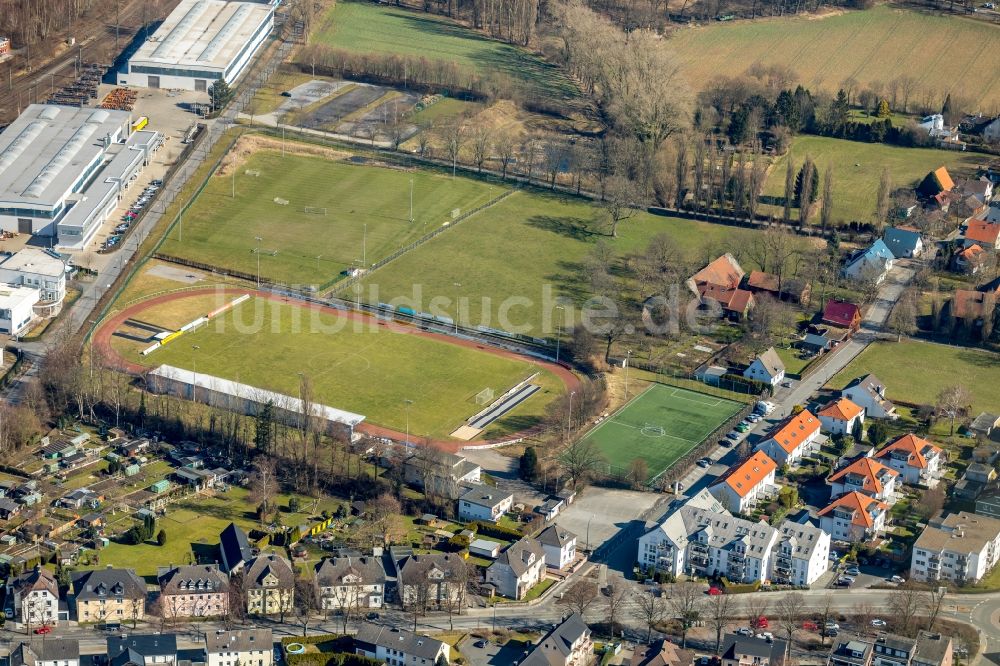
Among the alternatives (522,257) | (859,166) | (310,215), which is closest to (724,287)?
(522,257)

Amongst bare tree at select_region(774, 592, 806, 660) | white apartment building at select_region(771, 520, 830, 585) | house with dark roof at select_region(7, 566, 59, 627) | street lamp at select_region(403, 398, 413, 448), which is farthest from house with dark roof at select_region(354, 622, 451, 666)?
street lamp at select_region(403, 398, 413, 448)

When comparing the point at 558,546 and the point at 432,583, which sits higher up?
the point at 558,546

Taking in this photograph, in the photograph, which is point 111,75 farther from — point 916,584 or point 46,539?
point 916,584

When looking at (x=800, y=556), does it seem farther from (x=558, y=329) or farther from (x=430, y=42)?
(x=430, y=42)

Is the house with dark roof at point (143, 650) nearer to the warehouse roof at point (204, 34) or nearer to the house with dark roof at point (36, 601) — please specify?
the house with dark roof at point (36, 601)

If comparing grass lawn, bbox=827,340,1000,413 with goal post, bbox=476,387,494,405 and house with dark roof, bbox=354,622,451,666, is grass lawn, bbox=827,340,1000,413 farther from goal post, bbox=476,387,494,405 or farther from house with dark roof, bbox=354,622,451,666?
house with dark roof, bbox=354,622,451,666
